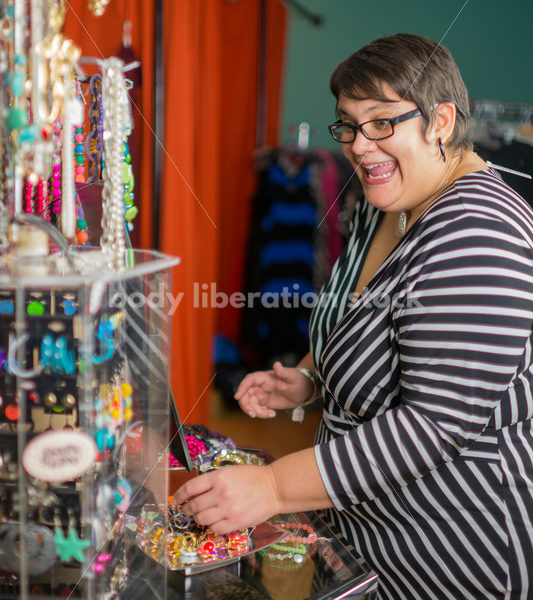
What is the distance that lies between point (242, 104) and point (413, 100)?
2.66m

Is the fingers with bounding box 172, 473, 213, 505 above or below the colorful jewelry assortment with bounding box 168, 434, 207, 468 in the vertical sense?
above

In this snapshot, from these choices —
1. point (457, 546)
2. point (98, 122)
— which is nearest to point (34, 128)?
point (98, 122)

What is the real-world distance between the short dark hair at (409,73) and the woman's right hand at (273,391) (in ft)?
1.84

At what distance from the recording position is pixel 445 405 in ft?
2.63

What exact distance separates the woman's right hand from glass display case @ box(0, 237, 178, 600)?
0.57 meters

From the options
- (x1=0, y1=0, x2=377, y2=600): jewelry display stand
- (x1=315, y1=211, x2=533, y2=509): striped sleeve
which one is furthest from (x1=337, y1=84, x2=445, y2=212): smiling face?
(x1=0, y1=0, x2=377, y2=600): jewelry display stand

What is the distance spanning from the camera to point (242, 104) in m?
3.43

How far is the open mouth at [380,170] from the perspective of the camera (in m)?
1.01

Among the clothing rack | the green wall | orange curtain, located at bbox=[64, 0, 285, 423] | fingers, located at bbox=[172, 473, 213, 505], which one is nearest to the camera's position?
fingers, located at bbox=[172, 473, 213, 505]

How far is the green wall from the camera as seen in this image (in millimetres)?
2416

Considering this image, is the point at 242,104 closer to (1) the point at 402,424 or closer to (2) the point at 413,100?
(2) the point at 413,100

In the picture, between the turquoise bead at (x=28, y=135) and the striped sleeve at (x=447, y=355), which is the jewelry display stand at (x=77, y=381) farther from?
the striped sleeve at (x=447, y=355)

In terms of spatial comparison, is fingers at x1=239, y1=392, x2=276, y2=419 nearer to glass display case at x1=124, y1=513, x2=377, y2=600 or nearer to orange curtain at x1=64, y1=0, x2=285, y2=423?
glass display case at x1=124, y1=513, x2=377, y2=600

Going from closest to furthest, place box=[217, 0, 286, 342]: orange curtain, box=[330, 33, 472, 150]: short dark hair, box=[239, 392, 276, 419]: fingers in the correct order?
box=[330, 33, 472, 150]: short dark hair < box=[239, 392, 276, 419]: fingers < box=[217, 0, 286, 342]: orange curtain
